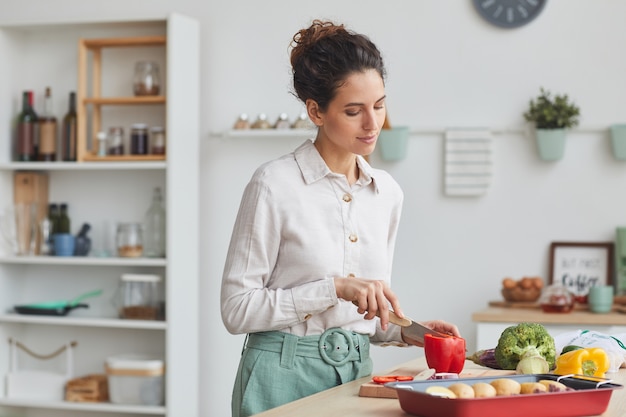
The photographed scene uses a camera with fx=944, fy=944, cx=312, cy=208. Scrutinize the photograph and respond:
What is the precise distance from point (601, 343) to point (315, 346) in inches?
24.6

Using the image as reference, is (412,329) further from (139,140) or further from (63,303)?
(63,303)

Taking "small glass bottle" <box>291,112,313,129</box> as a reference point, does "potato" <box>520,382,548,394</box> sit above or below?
below

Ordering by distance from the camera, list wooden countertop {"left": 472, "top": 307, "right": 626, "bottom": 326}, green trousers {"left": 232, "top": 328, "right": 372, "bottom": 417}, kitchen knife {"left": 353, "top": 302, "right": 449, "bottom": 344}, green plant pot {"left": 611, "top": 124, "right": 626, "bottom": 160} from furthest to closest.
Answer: green plant pot {"left": 611, "top": 124, "right": 626, "bottom": 160}, wooden countertop {"left": 472, "top": 307, "right": 626, "bottom": 326}, green trousers {"left": 232, "top": 328, "right": 372, "bottom": 417}, kitchen knife {"left": 353, "top": 302, "right": 449, "bottom": 344}

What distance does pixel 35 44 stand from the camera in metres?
4.75

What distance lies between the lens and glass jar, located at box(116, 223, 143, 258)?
14.5 ft

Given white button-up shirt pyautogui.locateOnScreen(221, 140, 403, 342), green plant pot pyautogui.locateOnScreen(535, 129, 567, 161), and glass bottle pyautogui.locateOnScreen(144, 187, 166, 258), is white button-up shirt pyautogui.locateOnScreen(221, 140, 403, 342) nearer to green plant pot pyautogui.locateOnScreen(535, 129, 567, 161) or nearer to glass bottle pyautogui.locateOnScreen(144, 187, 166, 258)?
green plant pot pyautogui.locateOnScreen(535, 129, 567, 161)

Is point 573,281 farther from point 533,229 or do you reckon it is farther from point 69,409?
point 69,409

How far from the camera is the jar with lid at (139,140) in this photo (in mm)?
4434

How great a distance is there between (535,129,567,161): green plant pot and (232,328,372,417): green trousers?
2388mm

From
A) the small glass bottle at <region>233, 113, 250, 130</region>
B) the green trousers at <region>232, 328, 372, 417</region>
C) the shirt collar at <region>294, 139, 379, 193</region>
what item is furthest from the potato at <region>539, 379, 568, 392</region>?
the small glass bottle at <region>233, 113, 250, 130</region>

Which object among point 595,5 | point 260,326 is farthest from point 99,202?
point 260,326

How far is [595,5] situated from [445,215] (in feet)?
3.66

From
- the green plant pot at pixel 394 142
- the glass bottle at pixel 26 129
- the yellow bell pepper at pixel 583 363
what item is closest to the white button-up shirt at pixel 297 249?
the yellow bell pepper at pixel 583 363

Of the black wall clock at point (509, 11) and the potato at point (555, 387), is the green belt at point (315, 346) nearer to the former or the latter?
the potato at point (555, 387)
